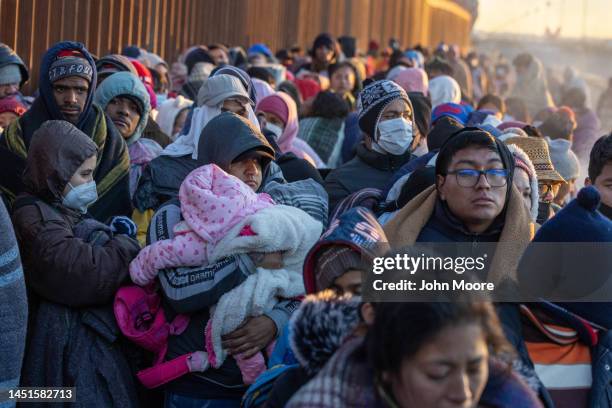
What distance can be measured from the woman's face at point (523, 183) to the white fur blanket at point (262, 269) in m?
0.98

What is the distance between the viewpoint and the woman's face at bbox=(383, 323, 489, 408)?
9.09 ft

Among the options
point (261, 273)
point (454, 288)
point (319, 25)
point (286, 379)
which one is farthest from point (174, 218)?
point (319, 25)

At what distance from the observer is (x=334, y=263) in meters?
3.66

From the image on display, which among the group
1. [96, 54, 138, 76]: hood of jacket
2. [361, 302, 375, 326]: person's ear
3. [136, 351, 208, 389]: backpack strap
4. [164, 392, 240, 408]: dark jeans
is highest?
[96, 54, 138, 76]: hood of jacket

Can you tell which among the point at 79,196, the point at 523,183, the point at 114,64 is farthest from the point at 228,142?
the point at 114,64

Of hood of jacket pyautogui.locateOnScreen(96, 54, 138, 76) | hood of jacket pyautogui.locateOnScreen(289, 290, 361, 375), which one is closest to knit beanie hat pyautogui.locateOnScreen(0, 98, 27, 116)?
hood of jacket pyautogui.locateOnScreen(96, 54, 138, 76)

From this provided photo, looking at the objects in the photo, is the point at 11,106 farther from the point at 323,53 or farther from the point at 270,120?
the point at 323,53

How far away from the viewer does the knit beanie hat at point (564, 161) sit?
739 centimetres

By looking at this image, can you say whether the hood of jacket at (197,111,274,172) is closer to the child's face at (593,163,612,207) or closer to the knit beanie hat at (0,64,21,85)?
the child's face at (593,163,612,207)

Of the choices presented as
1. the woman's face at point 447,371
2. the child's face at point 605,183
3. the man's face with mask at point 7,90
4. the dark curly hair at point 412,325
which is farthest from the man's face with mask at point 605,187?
the man's face with mask at point 7,90

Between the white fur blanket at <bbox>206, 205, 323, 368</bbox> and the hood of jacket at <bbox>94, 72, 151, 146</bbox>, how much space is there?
7.99 feet

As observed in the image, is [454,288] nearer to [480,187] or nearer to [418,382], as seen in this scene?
[418,382]

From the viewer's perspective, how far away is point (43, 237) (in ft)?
15.0

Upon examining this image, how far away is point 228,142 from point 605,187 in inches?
71.7
